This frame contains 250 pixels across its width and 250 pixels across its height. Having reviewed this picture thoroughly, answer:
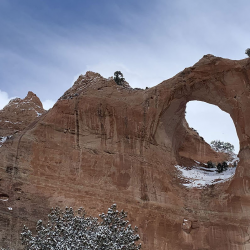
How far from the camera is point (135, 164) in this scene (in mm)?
24984

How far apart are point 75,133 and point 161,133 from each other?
250 inches

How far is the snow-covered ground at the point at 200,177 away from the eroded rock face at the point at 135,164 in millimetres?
640

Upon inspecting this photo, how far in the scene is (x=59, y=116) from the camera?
25656mm

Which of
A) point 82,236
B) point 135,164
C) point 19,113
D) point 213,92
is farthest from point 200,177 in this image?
point 19,113

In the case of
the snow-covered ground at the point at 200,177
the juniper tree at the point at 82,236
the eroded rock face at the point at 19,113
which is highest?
the eroded rock face at the point at 19,113

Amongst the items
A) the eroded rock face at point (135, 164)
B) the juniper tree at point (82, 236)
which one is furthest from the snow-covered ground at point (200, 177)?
the juniper tree at point (82, 236)

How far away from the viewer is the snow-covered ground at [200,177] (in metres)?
26.1

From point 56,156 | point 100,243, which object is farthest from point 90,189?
point 100,243

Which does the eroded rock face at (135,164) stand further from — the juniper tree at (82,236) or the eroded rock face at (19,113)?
the juniper tree at (82,236)

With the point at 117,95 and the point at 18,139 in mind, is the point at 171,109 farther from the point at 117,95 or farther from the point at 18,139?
the point at 18,139

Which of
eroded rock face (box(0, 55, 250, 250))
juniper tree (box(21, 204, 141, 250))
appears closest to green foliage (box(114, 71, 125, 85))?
eroded rock face (box(0, 55, 250, 250))

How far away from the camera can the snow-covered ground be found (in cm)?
2612

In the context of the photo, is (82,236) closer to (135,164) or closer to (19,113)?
(135,164)

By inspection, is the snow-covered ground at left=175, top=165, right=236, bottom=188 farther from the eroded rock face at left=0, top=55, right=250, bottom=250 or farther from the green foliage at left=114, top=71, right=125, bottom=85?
the green foliage at left=114, top=71, right=125, bottom=85
